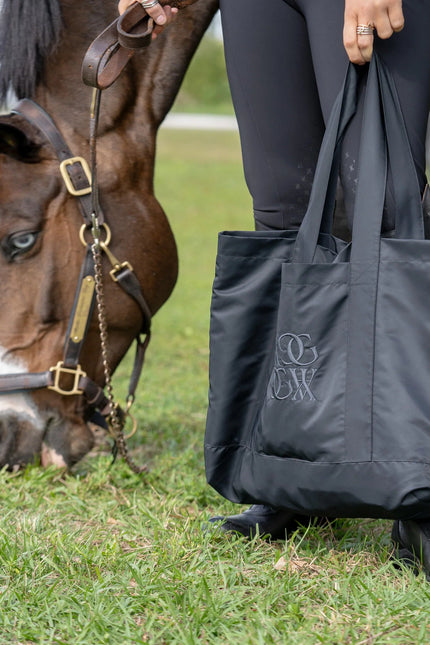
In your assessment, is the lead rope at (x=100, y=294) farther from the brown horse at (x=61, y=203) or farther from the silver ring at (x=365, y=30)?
the silver ring at (x=365, y=30)

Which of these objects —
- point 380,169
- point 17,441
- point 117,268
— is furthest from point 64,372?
point 380,169

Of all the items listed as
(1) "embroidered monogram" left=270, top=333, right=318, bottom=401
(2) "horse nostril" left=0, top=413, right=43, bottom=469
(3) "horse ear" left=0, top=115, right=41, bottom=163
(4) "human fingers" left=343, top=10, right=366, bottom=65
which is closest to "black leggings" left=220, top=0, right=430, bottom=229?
(4) "human fingers" left=343, top=10, right=366, bottom=65

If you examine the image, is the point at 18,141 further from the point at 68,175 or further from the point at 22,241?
the point at 22,241

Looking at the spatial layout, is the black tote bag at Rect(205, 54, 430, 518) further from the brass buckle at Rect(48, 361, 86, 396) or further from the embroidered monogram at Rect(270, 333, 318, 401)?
the brass buckle at Rect(48, 361, 86, 396)

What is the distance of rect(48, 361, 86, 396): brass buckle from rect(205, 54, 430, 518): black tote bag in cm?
102

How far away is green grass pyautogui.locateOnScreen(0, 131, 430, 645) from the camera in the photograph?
1.57m

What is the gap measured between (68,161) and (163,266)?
528 mm

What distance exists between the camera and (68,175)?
110 inches

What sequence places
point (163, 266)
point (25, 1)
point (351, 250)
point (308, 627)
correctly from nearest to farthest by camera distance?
point (308, 627) → point (351, 250) → point (25, 1) → point (163, 266)

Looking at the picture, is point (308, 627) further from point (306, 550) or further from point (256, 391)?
point (256, 391)

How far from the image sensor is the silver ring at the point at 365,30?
1.78m

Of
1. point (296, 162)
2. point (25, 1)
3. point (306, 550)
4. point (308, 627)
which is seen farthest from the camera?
point (25, 1)

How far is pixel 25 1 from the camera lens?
277 cm

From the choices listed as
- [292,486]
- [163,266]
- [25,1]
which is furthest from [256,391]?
[25,1]
